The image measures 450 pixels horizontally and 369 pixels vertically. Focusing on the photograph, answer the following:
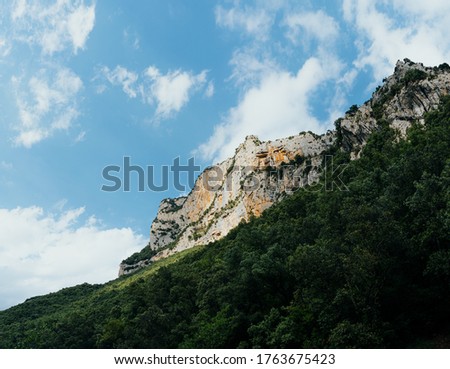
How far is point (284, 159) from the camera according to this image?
129375 millimetres

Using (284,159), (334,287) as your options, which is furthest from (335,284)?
(284,159)

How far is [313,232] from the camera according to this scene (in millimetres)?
44875

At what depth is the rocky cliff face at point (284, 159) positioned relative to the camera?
78000 mm

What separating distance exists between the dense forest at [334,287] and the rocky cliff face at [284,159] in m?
18.0

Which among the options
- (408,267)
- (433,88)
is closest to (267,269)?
(408,267)

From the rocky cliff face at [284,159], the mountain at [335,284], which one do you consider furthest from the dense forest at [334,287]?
the rocky cliff face at [284,159]

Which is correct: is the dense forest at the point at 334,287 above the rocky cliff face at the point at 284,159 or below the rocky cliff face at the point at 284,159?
below

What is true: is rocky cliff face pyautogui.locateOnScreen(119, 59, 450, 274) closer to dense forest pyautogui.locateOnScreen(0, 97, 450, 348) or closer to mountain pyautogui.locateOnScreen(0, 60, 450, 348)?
mountain pyautogui.locateOnScreen(0, 60, 450, 348)

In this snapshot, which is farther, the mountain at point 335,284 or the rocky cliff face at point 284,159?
the rocky cliff face at point 284,159

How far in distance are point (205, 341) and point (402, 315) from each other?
16691 mm

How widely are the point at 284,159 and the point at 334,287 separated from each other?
102m

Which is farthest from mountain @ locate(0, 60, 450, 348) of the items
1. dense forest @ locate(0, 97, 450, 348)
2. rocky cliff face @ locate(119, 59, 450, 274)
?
rocky cliff face @ locate(119, 59, 450, 274)

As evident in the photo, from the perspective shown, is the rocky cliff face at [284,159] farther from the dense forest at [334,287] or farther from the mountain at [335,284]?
the dense forest at [334,287]

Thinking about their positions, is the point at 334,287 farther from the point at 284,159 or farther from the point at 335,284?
the point at 284,159
